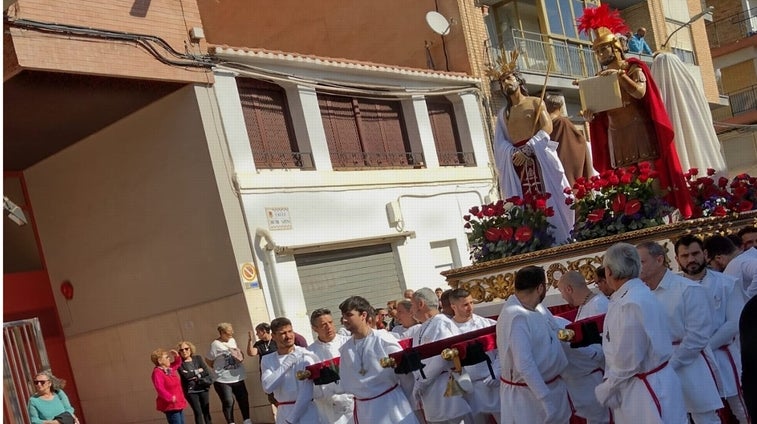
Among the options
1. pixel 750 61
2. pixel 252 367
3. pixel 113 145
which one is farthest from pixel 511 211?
pixel 750 61

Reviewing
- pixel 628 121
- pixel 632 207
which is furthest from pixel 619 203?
pixel 628 121

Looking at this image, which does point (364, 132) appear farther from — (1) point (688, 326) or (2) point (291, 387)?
(1) point (688, 326)

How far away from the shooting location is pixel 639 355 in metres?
4.91

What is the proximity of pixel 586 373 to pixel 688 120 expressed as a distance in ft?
12.0

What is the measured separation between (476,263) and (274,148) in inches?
329

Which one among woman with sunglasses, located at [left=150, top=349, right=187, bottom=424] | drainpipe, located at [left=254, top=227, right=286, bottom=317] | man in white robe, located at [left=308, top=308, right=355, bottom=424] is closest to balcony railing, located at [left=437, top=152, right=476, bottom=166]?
drainpipe, located at [left=254, top=227, right=286, bottom=317]

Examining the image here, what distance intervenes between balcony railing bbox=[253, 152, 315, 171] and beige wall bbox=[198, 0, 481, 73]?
215 inches

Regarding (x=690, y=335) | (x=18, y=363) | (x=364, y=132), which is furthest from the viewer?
(x=364, y=132)

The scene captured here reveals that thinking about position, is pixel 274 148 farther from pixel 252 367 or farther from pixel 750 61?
pixel 750 61

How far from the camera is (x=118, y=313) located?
17047mm

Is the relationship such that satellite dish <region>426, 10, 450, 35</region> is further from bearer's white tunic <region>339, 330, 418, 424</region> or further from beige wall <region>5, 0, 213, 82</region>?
bearer's white tunic <region>339, 330, 418, 424</region>

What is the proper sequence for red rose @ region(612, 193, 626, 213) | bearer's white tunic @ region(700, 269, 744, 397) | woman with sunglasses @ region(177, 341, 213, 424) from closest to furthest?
bearer's white tunic @ region(700, 269, 744, 397) → red rose @ region(612, 193, 626, 213) → woman with sunglasses @ region(177, 341, 213, 424)

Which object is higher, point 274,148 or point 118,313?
point 274,148

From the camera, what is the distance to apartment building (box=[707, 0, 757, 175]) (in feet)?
125
